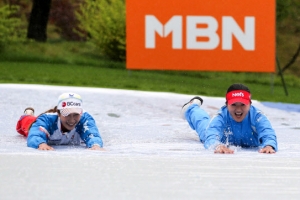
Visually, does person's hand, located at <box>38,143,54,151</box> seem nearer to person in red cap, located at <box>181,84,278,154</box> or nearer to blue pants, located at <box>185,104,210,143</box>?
person in red cap, located at <box>181,84,278,154</box>

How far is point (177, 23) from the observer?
15844mm

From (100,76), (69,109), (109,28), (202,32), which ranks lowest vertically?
(100,76)

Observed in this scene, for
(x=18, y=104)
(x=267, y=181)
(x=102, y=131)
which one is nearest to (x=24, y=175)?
(x=267, y=181)

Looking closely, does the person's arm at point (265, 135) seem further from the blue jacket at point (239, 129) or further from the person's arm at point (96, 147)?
the person's arm at point (96, 147)

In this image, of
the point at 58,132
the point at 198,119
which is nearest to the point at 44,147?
the point at 58,132

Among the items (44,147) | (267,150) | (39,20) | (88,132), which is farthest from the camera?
(39,20)

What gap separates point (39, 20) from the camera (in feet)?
75.0

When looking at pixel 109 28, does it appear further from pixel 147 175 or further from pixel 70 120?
pixel 147 175

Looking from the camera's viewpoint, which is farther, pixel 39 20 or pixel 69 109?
pixel 39 20

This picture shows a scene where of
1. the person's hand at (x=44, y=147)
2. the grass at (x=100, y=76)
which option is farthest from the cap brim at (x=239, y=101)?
the grass at (x=100, y=76)

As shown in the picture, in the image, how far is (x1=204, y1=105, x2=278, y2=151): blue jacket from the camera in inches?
270

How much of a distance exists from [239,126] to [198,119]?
1.16 meters

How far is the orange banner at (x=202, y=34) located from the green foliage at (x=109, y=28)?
485cm

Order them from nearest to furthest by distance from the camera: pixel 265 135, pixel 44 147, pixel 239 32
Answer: pixel 44 147
pixel 265 135
pixel 239 32
